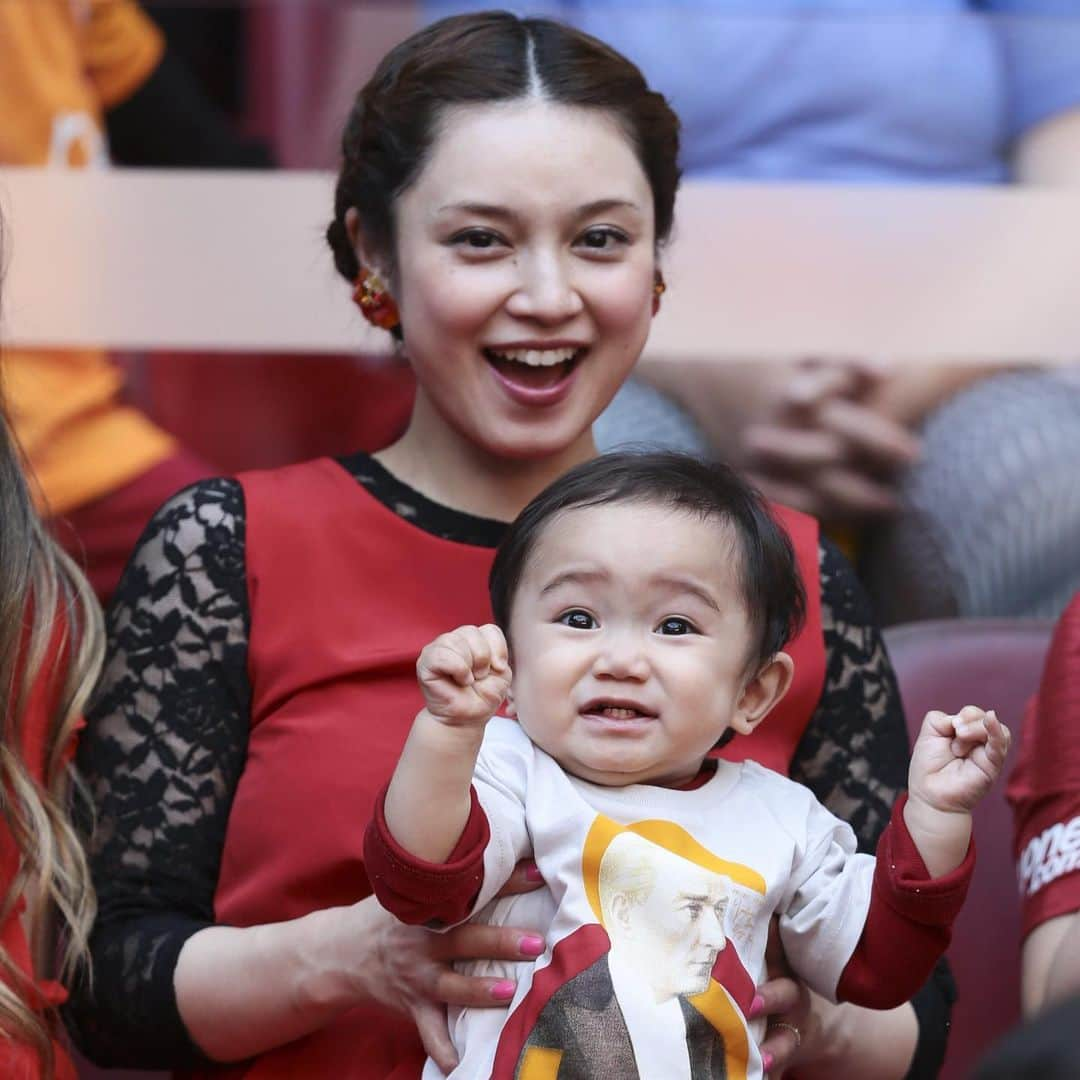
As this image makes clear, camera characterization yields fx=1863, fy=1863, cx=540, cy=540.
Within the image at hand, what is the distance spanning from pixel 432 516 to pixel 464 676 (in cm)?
56

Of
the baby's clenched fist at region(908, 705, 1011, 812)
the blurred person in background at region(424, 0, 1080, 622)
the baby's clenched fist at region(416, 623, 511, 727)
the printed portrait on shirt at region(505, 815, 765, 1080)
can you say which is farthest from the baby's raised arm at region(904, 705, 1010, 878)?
the blurred person in background at region(424, 0, 1080, 622)

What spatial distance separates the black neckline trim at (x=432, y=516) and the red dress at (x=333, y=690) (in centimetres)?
1

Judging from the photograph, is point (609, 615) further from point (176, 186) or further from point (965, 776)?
point (176, 186)

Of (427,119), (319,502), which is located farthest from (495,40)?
(319,502)

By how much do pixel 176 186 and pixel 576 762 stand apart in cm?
146

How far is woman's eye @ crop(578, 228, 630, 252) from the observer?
1.80m

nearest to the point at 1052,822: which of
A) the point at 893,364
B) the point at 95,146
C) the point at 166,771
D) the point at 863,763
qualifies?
the point at 863,763

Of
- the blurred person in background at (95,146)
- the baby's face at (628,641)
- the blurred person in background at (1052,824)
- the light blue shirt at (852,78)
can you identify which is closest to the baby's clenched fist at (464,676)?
the baby's face at (628,641)

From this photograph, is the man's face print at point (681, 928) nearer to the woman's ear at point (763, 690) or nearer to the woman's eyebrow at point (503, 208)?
the woman's ear at point (763, 690)

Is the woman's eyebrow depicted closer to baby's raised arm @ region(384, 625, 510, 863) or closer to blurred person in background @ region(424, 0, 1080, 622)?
baby's raised arm @ region(384, 625, 510, 863)

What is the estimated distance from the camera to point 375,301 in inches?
74.4

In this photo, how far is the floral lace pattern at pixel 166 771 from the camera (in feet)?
5.65

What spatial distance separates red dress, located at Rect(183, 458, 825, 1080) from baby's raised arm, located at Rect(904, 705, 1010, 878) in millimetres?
331

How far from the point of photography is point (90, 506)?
8.38ft
